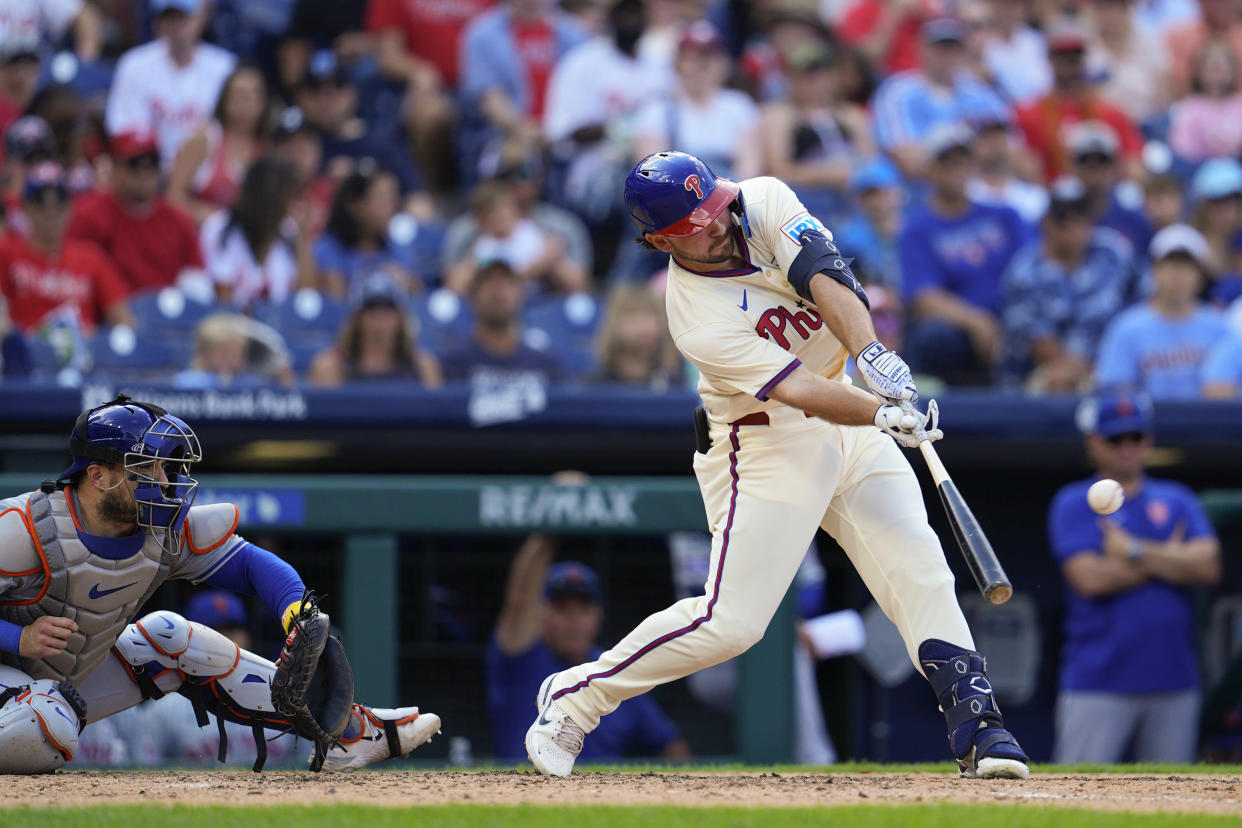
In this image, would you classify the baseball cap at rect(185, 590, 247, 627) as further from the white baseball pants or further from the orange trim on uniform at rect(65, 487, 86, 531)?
the white baseball pants

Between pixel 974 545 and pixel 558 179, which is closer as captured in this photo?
pixel 974 545

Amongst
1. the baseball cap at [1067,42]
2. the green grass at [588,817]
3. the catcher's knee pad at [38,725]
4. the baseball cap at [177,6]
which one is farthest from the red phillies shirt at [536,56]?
the green grass at [588,817]

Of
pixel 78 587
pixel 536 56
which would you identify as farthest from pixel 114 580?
pixel 536 56

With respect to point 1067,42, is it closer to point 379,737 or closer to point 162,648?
point 379,737

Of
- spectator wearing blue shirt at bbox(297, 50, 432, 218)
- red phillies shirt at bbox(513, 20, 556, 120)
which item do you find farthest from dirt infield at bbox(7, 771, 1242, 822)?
red phillies shirt at bbox(513, 20, 556, 120)

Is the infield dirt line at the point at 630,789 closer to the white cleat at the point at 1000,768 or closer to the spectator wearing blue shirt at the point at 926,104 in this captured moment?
the white cleat at the point at 1000,768

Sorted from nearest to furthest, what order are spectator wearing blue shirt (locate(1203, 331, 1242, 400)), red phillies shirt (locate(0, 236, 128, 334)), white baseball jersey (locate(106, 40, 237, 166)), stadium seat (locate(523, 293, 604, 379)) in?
spectator wearing blue shirt (locate(1203, 331, 1242, 400)), red phillies shirt (locate(0, 236, 128, 334)), stadium seat (locate(523, 293, 604, 379)), white baseball jersey (locate(106, 40, 237, 166))
